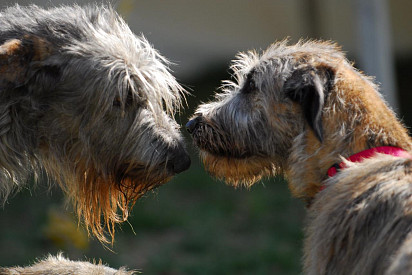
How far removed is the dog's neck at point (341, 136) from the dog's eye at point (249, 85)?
2.04 ft

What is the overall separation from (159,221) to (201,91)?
5.31 metres

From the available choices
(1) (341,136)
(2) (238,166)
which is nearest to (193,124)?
(2) (238,166)

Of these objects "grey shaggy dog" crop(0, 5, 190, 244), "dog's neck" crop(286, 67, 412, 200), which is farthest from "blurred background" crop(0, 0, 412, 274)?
"dog's neck" crop(286, 67, 412, 200)

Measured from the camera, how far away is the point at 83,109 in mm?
4051

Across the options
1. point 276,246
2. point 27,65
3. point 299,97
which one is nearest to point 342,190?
point 299,97

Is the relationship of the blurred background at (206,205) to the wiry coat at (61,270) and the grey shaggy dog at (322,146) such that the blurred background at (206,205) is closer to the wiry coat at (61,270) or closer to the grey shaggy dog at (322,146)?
the wiry coat at (61,270)

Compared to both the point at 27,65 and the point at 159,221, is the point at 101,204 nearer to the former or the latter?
the point at 27,65

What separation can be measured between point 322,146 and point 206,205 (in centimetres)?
546

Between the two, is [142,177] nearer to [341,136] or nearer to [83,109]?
[83,109]

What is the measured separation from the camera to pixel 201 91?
13.5 m

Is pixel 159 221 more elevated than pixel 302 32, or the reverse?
pixel 302 32

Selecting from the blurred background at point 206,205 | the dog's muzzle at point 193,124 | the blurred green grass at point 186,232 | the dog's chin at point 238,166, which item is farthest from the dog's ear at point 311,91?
the blurred green grass at point 186,232

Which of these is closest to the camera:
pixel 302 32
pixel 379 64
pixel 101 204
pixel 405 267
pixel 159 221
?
pixel 405 267

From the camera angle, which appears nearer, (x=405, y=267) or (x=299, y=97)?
(x=405, y=267)
